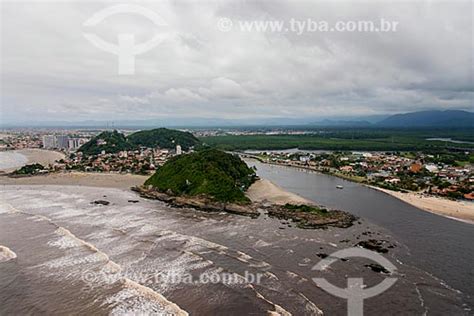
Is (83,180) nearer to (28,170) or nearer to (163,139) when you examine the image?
(28,170)

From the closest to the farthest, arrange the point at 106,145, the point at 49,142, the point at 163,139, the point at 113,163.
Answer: the point at 113,163, the point at 106,145, the point at 163,139, the point at 49,142

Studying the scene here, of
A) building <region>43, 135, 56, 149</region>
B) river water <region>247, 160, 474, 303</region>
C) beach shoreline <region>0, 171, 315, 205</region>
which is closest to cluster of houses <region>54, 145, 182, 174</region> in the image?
beach shoreline <region>0, 171, 315, 205</region>

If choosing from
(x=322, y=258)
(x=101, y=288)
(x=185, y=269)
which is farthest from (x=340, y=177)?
(x=101, y=288)

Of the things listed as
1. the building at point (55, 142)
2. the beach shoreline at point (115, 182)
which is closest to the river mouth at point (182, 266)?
the beach shoreline at point (115, 182)

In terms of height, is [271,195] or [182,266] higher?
[271,195]

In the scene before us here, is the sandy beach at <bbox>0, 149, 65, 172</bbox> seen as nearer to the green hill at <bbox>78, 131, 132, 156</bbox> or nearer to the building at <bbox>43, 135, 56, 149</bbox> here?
the green hill at <bbox>78, 131, 132, 156</bbox>

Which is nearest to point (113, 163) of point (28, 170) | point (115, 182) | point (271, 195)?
point (28, 170)
